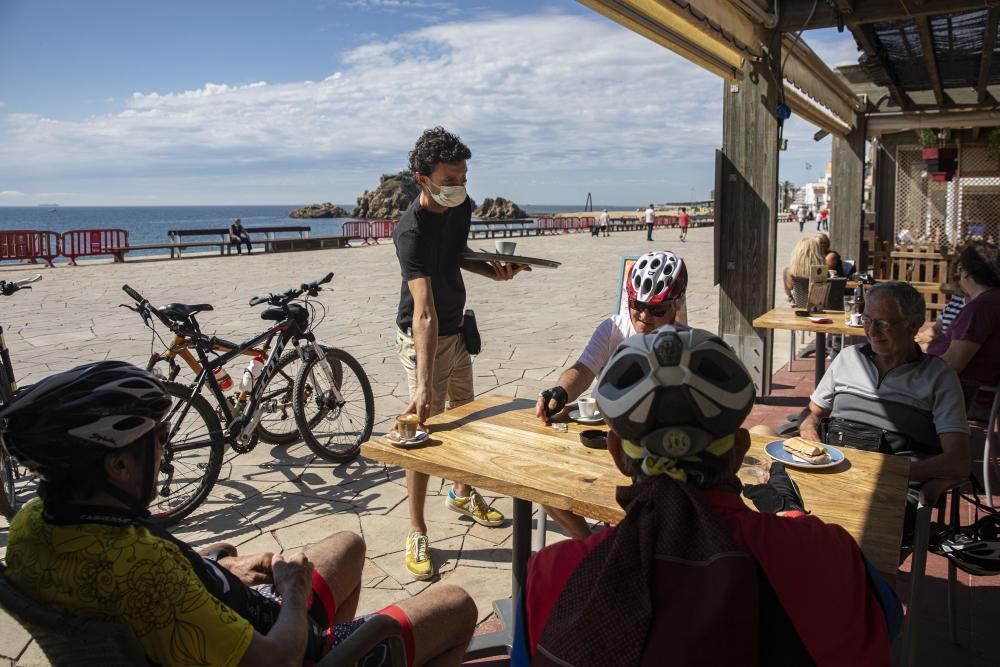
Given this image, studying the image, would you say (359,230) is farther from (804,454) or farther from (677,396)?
(677,396)

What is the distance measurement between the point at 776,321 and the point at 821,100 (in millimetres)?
4179

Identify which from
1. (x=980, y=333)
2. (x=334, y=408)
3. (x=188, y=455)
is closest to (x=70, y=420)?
(x=188, y=455)

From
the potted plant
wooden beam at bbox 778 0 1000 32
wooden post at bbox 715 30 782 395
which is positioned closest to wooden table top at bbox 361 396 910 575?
wooden post at bbox 715 30 782 395

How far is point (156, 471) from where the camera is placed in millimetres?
1646

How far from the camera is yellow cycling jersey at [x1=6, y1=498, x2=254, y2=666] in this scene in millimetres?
1425

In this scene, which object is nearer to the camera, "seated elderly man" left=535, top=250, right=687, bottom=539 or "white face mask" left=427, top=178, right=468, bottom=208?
"seated elderly man" left=535, top=250, right=687, bottom=539

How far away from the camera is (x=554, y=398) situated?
2863 millimetres

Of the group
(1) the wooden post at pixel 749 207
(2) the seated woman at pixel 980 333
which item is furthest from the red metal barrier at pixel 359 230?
(2) the seated woman at pixel 980 333

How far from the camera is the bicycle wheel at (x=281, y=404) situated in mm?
4965

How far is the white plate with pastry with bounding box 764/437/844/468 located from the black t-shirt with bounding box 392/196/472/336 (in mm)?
1679

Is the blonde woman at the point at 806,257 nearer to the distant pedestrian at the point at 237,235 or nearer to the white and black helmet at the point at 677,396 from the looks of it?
the white and black helmet at the point at 677,396

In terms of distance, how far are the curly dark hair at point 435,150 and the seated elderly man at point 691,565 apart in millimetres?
2121

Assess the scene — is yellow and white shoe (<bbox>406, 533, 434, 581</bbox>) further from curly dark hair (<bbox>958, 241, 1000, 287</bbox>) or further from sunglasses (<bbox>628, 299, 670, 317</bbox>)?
curly dark hair (<bbox>958, 241, 1000, 287</bbox>)

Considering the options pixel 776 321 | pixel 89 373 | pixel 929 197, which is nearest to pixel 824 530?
pixel 89 373
